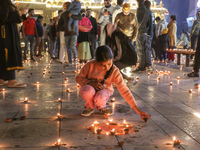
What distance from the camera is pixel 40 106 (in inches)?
159

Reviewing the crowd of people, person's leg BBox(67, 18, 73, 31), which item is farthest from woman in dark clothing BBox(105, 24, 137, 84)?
person's leg BBox(67, 18, 73, 31)

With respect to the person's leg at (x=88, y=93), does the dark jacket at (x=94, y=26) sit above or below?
above

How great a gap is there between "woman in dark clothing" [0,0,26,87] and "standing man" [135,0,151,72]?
4103mm

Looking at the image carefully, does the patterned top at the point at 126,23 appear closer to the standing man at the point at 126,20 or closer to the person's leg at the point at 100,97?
the standing man at the point at 126,20

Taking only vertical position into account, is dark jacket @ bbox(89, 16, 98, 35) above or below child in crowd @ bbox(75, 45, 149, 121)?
above

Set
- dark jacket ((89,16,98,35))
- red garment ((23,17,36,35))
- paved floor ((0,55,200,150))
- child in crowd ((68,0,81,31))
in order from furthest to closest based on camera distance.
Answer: red garment ((23,17,36,35)), dark jacket ((89,16,98,35)), child in crowd ((68,0,81,31)), paved floor ((0,55,200,150))

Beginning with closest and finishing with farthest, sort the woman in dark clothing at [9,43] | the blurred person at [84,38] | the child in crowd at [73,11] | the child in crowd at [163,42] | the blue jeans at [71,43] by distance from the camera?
the woman in dark clothing at [9,43] < the child in crowd at [73,11] < the blue jeans at [71,43] < the blurred person at [84,38] < the child in crowd at [163,42]

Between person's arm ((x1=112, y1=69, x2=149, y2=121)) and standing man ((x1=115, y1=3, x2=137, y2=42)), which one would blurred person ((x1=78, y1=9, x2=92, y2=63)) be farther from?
person's arm ((x1=112, y1=69, x2=149, y2=121))

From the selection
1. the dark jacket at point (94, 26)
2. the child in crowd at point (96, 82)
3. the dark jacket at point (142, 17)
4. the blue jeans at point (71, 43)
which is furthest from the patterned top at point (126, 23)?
the dark jacket at point (94, 26)

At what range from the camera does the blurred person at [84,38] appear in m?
10.2

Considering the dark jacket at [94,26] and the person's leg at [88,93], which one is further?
the dark jacket at [94,26]

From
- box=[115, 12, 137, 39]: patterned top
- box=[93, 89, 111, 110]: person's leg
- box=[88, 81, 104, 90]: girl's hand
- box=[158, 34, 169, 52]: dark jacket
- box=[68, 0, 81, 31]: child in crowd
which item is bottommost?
box=[93, 89, 111, 110]: person's leg

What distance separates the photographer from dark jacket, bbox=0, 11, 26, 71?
546 centimetres

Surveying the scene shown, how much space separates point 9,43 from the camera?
5566 mm
